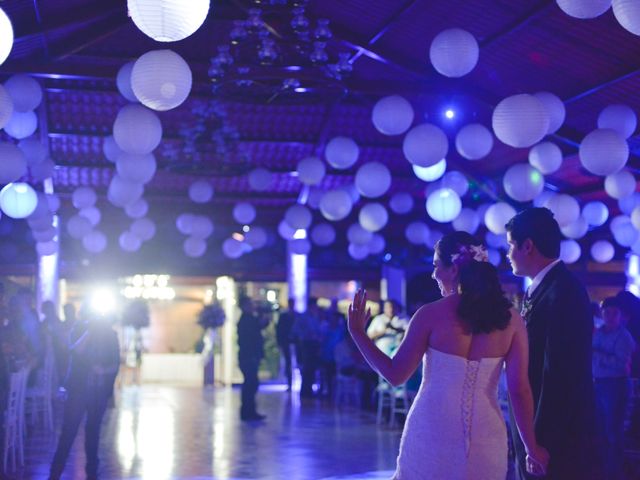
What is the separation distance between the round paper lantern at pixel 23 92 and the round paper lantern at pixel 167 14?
12.2 ft

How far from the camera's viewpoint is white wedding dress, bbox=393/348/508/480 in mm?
2814

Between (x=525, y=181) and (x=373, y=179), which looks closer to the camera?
(x=525, y=181)

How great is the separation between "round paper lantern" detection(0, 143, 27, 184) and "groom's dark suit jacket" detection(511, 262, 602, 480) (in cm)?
566

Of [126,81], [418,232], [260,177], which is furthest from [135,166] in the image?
[418,232]

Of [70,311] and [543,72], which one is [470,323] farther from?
[543,72]

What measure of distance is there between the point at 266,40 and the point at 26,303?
3.68 metres

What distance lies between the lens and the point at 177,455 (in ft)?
25.6

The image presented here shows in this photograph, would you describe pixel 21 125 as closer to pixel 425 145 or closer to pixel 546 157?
pixel 425 145

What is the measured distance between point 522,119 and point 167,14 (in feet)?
11.3

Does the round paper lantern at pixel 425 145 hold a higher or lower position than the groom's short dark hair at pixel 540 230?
higher

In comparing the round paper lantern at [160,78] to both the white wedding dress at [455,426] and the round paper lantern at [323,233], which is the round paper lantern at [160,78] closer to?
the white wedding dress at [455,426]

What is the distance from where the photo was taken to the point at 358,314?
2896 mm

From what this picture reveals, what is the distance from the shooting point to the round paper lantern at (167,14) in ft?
15.0

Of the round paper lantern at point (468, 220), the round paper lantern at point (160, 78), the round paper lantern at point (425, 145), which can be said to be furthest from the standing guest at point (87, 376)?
the round paper lantern at point (468, 220)
